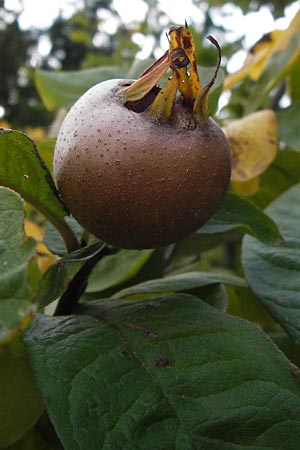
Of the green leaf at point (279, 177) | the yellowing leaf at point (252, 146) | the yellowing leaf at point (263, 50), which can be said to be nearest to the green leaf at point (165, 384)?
the yellowing leaf at point (252, 146)

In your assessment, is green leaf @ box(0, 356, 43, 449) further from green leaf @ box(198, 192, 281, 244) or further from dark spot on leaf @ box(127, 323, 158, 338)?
green leaf @ box(198, 192, 281, 244)

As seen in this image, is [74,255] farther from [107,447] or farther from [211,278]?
[211,278]


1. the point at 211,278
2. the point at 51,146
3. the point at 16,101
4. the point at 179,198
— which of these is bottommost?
the point at 16,101

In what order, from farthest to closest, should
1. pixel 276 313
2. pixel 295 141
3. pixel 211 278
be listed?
1. pixel 295 141
2. pixel 211 278
3. pixel 276 313

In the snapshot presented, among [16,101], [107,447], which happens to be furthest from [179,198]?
[16,101]

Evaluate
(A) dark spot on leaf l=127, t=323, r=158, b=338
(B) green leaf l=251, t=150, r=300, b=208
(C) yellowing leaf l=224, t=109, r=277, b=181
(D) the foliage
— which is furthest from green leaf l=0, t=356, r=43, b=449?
(B) green leaf l=251, t=150, r=300, b=208
